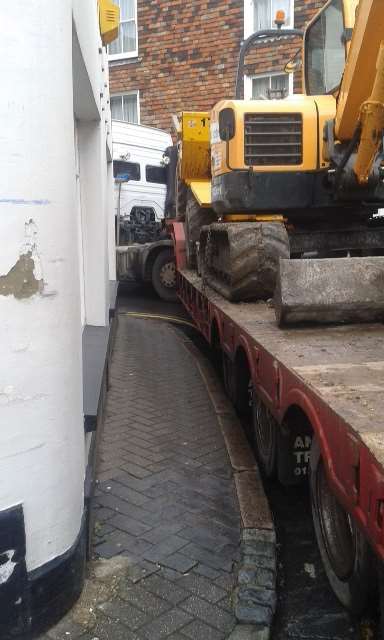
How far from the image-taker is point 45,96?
2.43 m

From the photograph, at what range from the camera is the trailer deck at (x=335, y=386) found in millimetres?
2139

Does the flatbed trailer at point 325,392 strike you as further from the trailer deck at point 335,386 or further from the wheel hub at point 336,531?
the wheel hub at point 336,531

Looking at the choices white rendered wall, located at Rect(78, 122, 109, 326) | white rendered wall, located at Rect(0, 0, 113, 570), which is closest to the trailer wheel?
white rendered wall, located at Rect(0, 0, 113, 570)

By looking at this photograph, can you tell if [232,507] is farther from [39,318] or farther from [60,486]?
[39,318]

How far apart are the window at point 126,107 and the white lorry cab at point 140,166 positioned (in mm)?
1570

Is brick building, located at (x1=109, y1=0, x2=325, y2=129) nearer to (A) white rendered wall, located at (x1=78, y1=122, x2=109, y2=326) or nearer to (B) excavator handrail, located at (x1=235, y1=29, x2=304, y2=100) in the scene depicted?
(B) excavator handrail, located at (x1=235, y1=29, x2=304, y2=100)

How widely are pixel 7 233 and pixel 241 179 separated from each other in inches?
157

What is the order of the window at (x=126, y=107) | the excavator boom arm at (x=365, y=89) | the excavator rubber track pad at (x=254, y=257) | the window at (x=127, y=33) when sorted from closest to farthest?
the excavator boom arm at (x=365, y=89)
the excavator rubber track pad at (x=254, y=257)
the window at (x=127, y=33)
the window at (x=126, y=107)

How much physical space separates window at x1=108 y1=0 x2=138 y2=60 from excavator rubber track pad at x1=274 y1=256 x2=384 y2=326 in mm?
14359

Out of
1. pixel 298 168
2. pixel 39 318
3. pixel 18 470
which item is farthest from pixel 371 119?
pixel 18 470

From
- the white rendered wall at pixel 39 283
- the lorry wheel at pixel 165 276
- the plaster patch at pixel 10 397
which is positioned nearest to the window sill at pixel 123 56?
the lorry wheel at pixel 165 276

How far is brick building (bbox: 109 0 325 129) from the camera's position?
49.5 ft

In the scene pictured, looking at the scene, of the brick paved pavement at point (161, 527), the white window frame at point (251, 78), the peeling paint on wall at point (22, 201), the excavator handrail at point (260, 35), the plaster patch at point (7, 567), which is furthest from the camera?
the white window frame at point (251, 78)

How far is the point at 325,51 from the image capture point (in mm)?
6238
